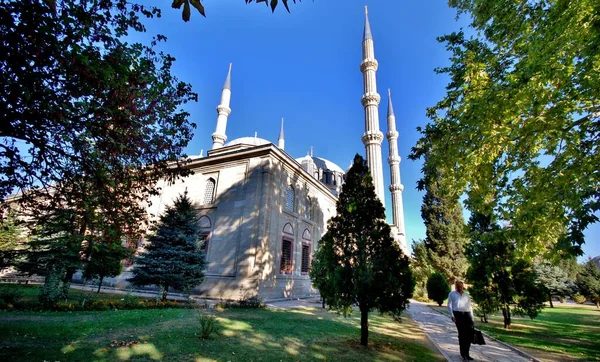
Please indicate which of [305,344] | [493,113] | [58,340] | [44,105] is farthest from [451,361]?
[44,105]

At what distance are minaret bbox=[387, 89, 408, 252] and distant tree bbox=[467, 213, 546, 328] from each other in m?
27.3

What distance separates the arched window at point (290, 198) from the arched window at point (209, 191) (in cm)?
515

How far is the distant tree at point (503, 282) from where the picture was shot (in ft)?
33.3

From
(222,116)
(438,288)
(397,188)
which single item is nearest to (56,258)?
(438,288)

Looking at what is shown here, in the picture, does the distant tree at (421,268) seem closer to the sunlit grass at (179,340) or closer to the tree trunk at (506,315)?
the tree trunk at (506,315)

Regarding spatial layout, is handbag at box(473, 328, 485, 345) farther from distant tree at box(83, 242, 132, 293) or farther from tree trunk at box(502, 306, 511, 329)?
distant tree at box(83, 242, 132, 293)

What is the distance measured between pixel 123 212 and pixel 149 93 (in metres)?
2.69

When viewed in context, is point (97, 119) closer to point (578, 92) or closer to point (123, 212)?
point (123, 212)

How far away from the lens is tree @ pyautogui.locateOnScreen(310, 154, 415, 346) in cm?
684

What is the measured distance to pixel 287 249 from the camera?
65.1 ft

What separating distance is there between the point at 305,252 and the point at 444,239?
1415 cm

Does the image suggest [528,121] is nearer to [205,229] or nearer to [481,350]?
[481,350]

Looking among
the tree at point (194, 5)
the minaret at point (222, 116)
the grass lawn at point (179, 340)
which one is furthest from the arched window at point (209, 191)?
the tree at point (194, 5)

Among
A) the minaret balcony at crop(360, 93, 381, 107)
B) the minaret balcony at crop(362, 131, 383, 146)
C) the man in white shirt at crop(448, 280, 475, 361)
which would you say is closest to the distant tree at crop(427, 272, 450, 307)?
the man in white shirt at crop(448, 280, 475, 361)
